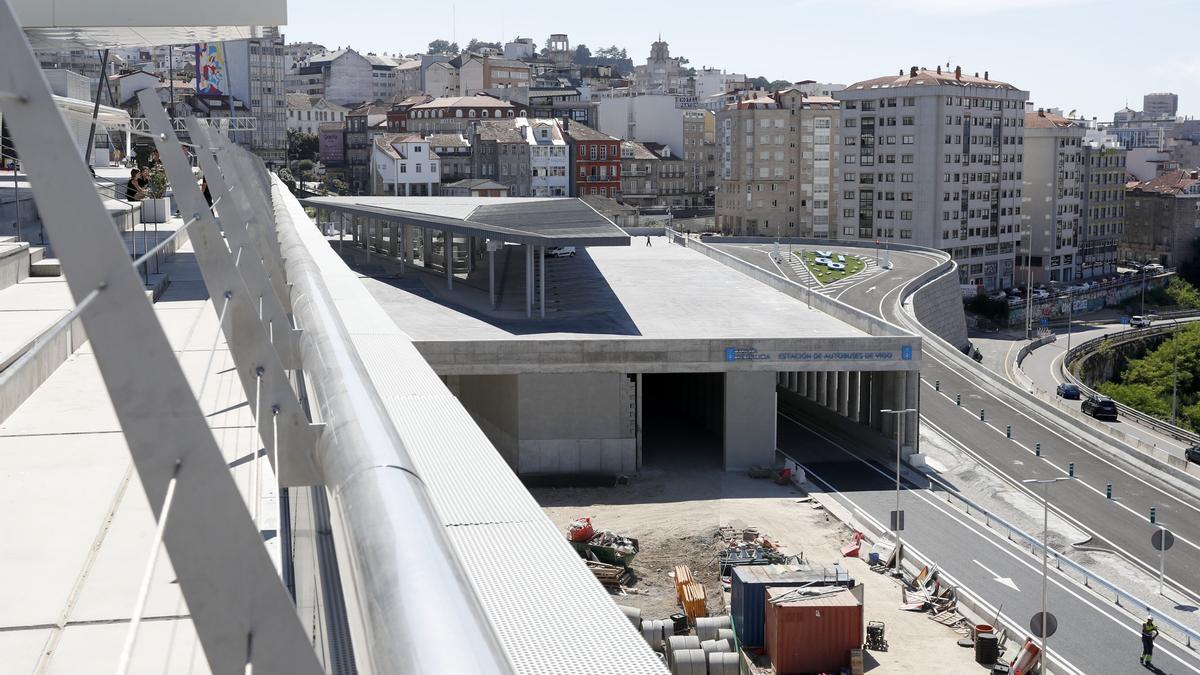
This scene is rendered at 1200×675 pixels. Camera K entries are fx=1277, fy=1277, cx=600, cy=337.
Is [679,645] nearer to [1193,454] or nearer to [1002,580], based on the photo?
[1002,580]

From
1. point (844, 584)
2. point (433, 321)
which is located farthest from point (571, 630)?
point (433, 321)

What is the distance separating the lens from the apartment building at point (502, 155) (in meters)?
91.6

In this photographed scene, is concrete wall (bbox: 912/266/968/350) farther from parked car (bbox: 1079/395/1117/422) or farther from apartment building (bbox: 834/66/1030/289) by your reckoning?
apartment building (bbox: 834/66/1030/289)

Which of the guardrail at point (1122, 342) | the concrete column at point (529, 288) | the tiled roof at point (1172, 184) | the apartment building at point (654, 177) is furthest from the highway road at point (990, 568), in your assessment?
the tiled roof at point (1172, 184)

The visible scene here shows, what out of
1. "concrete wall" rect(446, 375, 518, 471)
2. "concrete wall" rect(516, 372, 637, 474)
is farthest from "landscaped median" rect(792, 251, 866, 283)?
"concrete wall" rect(516, 372, 637, 474)

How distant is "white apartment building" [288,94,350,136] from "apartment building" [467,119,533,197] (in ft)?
101

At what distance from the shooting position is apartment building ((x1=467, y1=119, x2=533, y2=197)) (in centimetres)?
9162

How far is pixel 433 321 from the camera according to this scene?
3538 centimetres

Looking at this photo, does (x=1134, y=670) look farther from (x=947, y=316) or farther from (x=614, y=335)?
(x=947, y=316)

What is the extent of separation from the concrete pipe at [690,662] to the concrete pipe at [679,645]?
0.05 metres

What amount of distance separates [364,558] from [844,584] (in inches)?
792

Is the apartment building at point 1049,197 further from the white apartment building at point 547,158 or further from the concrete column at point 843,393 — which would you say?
the concrete column at point 843,393

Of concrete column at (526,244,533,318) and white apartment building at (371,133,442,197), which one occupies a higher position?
white apartment building at (371,133,442,197)

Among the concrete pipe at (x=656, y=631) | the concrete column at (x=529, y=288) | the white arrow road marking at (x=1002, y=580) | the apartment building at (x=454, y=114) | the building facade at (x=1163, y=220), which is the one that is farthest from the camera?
the building facade at (x=1163, y=220)
